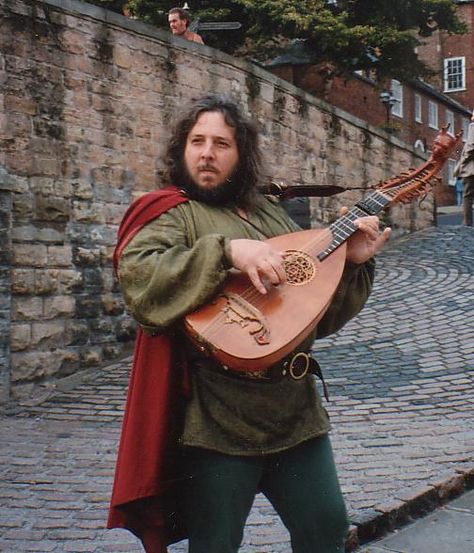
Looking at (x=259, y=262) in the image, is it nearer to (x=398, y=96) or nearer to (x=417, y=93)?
(x=398, y=96)

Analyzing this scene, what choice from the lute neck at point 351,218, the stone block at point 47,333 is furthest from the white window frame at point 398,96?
the lute neck at point 351,218

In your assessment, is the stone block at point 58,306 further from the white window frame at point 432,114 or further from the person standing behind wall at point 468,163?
the white window frame at point 432,114

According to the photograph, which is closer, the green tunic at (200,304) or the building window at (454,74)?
the green tunic at (200,304)

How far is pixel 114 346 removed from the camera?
888 cm

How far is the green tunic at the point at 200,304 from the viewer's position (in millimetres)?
2139

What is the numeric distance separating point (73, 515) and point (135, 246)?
254cm

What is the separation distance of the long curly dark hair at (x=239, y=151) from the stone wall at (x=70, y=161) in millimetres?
4589

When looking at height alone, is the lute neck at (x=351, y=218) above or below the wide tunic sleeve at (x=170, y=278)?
above

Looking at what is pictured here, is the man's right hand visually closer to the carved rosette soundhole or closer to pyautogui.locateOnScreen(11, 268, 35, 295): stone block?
the carved rosette soundhole

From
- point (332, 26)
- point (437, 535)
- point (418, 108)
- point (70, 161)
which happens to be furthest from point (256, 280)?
point (418, 108)

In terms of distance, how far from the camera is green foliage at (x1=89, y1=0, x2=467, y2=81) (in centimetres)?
1809

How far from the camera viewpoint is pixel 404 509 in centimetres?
413

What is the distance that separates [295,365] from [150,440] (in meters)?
0.45

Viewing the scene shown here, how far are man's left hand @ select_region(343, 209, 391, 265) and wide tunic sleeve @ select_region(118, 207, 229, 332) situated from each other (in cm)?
46
